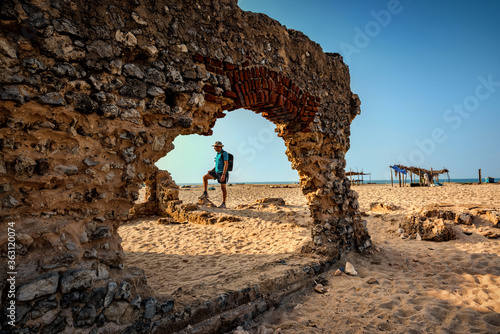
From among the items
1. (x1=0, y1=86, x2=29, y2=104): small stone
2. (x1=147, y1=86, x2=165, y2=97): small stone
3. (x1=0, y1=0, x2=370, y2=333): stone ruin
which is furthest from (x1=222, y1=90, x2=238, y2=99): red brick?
(x1=0, y1=86, x2=29, y2=104): small stone

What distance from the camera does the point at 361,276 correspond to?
3812 mm

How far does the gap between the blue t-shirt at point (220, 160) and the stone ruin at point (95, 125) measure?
184 inches

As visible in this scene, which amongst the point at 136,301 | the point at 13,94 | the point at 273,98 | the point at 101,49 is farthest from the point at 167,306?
the point at 273,98

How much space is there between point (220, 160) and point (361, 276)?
5512mm

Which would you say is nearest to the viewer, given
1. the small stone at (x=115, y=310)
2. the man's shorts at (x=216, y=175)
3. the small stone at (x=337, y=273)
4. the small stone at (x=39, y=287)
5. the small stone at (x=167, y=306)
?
the small stone at (x=39, y=287)

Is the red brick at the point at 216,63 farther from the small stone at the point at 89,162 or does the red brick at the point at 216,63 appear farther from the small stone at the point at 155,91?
the small stone at the point at 89,162

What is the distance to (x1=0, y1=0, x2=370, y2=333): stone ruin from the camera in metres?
1.88

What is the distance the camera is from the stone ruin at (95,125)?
188cm

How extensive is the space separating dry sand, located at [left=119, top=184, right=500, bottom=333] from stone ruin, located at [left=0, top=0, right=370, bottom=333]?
77cm

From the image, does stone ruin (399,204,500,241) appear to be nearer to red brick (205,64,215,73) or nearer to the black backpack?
the black backpack

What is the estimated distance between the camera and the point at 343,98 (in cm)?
521

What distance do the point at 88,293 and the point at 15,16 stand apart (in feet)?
7.52

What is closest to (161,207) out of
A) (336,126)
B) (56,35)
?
(336,126)

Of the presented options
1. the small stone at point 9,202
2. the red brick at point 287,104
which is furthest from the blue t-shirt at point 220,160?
the small stone at point 9,202
